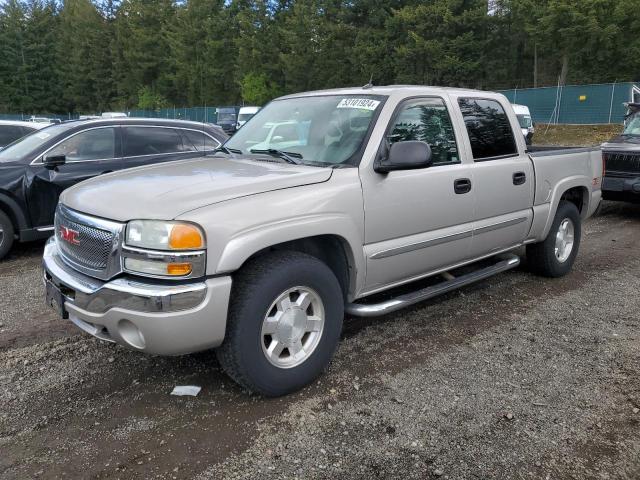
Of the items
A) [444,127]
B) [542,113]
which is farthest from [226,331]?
[542,113]

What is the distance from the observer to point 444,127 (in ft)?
13.9

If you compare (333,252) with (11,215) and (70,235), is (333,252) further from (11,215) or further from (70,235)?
(11,215)

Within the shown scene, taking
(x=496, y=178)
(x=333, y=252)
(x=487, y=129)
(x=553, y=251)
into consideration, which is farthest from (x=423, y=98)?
(x=553, y=251)

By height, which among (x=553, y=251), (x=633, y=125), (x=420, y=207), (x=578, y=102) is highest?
(x=578, y=102)

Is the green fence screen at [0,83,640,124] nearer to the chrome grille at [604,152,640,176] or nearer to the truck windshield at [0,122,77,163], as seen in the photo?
the chrome grille at [604,152,640,176]

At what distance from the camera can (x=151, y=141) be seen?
7.47 metres

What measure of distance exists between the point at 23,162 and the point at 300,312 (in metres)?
5.03

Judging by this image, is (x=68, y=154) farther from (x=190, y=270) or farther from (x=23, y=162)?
(x=190, y=270)

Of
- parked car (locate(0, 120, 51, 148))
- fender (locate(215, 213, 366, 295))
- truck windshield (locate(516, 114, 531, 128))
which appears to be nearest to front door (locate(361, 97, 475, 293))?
fender (locate(215, 213, 366, 295))

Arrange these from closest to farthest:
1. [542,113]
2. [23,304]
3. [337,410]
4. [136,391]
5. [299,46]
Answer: [337,410], [136,391], [23,304], [542,113], [299,46]

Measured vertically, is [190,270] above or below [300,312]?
above

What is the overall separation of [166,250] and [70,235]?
2.99 feet

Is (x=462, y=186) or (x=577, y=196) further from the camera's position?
(x=577, y=196)

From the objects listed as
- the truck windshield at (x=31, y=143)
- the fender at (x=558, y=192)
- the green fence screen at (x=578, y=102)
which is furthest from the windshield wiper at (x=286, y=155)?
the green fence screen at (x=578, y=102)
